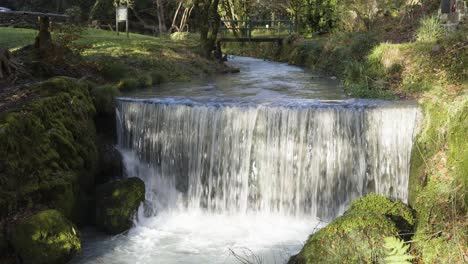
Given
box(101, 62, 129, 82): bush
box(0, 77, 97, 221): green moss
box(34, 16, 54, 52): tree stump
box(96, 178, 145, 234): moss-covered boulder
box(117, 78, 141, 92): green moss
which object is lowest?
box(96, 178, 145, 234): moss-covered boulder

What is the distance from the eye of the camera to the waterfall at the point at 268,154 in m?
9.09

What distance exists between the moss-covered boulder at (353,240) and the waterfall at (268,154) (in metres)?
2.28

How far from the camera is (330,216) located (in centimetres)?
924

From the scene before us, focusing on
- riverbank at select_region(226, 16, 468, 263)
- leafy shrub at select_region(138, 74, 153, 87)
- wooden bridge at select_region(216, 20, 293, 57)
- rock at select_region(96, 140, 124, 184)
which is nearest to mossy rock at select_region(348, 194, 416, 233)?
riverbank at select_region(226, 16, 468, 263)

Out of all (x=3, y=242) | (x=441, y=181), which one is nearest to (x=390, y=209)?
(x=441, y=181)

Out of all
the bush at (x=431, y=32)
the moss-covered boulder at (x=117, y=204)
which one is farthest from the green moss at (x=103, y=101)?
the bush at (x=431, y=32)

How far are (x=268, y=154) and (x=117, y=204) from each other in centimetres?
308

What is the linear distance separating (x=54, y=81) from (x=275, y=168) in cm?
479

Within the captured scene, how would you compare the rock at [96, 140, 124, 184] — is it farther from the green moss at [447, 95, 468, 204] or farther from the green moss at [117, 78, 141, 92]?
the green moss at [447, 95, 468, 204]

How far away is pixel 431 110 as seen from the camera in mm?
8555

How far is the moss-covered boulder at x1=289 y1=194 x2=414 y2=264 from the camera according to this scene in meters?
6.26

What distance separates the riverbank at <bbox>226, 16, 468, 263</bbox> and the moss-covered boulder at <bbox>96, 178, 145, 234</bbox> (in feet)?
11.2

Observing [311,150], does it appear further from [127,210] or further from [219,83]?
[219,83]

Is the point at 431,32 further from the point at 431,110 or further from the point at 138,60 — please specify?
the point at 138,60
